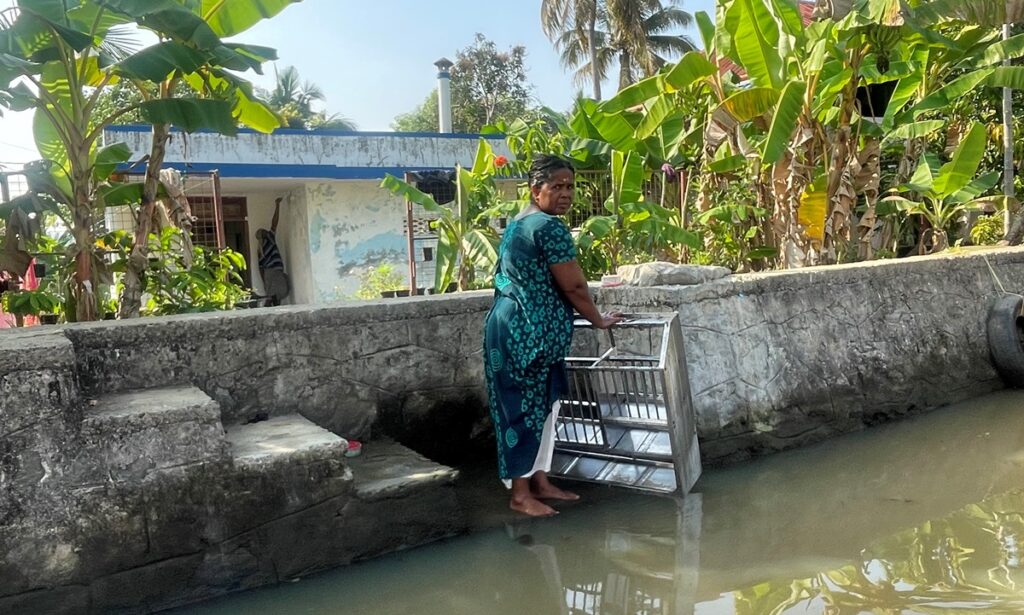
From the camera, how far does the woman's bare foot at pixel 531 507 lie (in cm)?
363

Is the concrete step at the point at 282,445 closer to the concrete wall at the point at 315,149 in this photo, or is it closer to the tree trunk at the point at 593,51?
the concrete wall at the point at 315,149

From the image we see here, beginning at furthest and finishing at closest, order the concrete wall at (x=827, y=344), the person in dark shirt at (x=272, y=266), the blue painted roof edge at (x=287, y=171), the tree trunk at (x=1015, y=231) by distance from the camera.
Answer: the person in dark shirt at (x=272, y=266) < the blue painted roof edge at (x=287, y=171) < the tree trunk at (x=1015, y=231) < the concrete wall at (x=827, y=344)

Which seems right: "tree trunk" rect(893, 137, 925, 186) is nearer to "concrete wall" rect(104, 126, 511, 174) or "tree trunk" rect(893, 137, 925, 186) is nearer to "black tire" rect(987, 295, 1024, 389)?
"black tire" rect(987, 295, 1024, 389)

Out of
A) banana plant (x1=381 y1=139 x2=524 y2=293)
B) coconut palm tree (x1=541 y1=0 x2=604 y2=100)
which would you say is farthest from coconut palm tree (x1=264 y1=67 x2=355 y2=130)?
banana plant (x1=381 y1=139 x2=524 y2=293)

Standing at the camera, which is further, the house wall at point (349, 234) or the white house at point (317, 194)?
the house wall at point (349, 234)

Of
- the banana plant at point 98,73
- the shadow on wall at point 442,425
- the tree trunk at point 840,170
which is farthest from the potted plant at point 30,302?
the tree trunk at point 840,170

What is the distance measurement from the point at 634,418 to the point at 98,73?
353cm

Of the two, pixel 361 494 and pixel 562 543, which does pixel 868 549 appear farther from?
pixel 361 494

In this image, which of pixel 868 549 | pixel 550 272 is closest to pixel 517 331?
pixel 550 272

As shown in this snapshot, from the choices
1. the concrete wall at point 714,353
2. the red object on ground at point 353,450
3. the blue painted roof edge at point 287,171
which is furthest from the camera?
the blue painted roof edge at point 287,171

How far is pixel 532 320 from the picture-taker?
356 centimetres

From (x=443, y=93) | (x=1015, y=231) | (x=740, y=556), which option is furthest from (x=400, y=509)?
(x=443, y=93)

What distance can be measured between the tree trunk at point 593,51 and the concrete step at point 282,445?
27197mm

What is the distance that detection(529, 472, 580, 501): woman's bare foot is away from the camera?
150 inches
